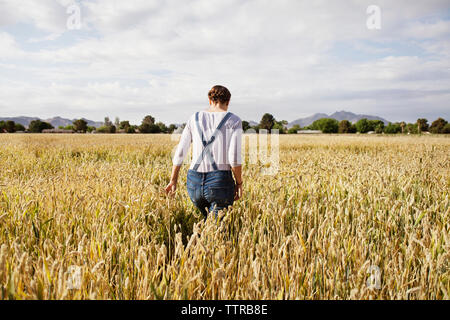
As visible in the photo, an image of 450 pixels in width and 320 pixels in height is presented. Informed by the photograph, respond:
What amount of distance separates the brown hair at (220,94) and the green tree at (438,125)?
5133 inches

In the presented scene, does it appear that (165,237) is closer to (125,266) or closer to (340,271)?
(125,266)

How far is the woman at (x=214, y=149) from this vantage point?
2.76 meters

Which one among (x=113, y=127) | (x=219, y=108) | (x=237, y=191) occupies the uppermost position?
(x=113, y=127)

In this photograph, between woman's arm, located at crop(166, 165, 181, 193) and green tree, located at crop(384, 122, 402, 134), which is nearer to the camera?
woman's arm, located at crop(166, 165, 181, 193)

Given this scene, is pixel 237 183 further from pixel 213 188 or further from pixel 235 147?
pixel 235 147

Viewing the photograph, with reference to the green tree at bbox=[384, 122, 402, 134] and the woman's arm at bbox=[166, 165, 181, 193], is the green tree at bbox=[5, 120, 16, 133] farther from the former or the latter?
the green tree at bbox=[384, 122, 402, 134]

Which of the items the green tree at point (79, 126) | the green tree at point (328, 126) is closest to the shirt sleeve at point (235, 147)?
the green tree at point (79, 126)

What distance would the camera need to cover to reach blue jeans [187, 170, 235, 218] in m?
2.84

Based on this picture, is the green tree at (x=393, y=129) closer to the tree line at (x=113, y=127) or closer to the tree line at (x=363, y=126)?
the tree line at (x=363, y=126)

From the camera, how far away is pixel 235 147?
9.02ft

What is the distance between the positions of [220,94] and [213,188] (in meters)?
0.96

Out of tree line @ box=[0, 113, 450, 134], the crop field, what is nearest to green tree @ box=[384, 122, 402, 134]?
tree line @ box=[0, 113, 450, 134]

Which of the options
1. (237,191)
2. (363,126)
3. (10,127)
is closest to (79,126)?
(10,127)
